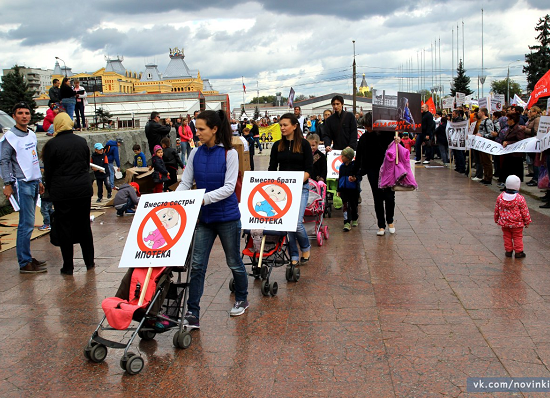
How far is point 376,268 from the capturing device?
7027 mm

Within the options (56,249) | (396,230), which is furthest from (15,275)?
(396,230)

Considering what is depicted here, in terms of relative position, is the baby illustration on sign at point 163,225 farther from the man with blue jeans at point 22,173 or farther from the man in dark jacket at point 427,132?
the man in dark jacket at point 427,132

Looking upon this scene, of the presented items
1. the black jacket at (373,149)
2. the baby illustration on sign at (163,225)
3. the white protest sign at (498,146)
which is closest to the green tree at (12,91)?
the white protest sign at (498,146)

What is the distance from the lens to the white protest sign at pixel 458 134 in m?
17.8

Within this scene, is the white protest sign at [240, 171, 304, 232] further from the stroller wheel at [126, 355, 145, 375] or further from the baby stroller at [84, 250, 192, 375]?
the stroller wheel at [126, 355, 145, 375]

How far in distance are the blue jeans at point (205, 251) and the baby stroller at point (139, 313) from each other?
15 cm

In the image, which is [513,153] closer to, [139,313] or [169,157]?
[169,157]

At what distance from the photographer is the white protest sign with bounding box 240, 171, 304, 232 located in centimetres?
632

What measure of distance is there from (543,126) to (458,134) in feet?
21.8

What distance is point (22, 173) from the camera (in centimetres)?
725

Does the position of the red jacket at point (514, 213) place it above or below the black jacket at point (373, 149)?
below

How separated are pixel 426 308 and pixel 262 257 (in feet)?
6.18

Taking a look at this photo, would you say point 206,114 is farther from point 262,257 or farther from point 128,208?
point 128,208

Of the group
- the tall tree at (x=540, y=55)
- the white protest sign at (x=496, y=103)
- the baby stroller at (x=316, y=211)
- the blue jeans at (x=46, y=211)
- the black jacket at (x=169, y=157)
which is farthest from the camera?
the tall tree at (x=540, y=55)
